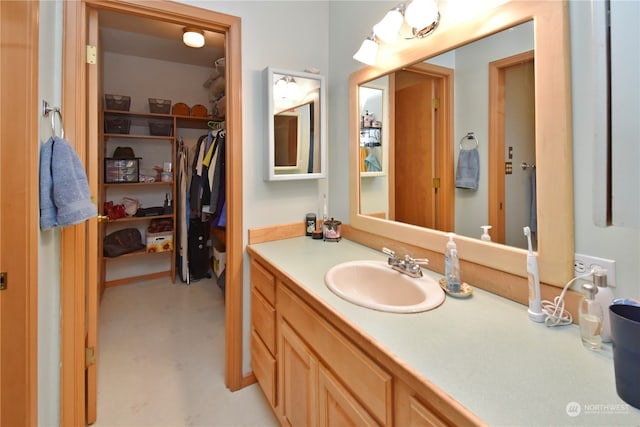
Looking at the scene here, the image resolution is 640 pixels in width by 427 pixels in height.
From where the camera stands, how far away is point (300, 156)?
1.95m

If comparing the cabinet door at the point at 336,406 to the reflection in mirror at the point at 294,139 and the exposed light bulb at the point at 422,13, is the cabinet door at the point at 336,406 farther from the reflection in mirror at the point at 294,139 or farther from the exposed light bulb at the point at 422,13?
the exposed light bulb at the point at 422,13

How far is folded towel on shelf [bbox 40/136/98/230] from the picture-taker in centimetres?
117

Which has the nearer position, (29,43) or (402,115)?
(29,43)

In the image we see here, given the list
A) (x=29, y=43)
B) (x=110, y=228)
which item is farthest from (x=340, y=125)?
(x=110, y=228)

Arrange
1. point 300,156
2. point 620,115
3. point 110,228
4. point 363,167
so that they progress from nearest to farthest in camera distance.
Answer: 1. point 620,115
2. point 363,167
3. point 300,156
4. point 110,228

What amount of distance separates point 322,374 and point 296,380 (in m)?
0.26

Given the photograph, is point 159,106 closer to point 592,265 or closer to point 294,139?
point 294,139

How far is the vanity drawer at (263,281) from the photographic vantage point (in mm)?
1502

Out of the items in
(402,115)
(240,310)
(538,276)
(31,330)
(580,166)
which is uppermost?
(402,115)

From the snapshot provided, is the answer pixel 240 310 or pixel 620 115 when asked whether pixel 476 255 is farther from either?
pixel 240 310

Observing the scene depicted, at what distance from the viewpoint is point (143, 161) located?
3592 millimetres

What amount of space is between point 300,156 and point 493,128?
110 centimetres

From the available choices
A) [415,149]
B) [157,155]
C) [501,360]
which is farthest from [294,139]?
[157,155]

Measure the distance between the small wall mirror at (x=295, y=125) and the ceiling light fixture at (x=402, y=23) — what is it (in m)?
0.42
